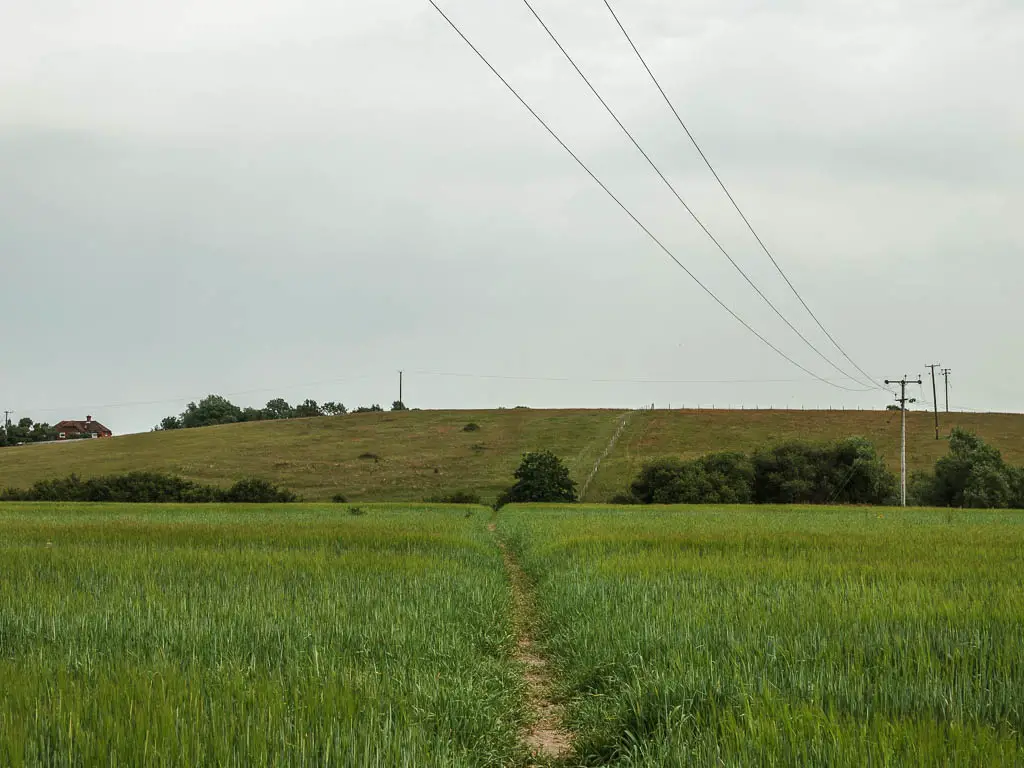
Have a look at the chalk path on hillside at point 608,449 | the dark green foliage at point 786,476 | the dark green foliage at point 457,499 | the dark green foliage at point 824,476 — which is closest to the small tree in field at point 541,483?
the dark green foliage at point 457,499

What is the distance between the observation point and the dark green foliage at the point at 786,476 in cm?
6066

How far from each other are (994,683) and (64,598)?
31.7ft

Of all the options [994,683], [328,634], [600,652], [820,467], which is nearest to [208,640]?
[328,634]

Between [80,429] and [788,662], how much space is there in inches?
6744

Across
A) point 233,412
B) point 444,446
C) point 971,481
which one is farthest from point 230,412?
point 971,481

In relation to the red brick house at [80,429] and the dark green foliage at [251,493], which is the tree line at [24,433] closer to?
the red brick house at [80,429]

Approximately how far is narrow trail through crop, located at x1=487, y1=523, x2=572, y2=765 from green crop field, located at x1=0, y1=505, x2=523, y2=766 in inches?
7.7

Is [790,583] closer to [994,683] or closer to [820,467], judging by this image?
[994,683]

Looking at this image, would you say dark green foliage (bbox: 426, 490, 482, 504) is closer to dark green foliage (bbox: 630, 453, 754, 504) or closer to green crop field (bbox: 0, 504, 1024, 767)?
dark green foliage (bbox: 630, 453, 754, 504)

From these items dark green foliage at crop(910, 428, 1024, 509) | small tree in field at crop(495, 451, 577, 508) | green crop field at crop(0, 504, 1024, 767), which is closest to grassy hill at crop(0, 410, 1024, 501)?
small tree in field at crop(495, 451, 577, 508)

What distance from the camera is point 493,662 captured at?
8.32 m

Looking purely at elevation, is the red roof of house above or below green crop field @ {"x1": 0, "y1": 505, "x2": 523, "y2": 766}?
above

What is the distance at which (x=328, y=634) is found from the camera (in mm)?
7879

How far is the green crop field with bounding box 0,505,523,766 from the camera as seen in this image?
447 centimetres
